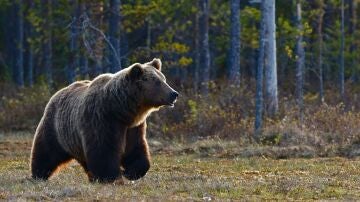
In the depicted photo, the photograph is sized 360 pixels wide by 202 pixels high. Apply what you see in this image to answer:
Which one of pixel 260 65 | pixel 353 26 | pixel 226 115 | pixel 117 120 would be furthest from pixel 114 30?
pixel 353 26

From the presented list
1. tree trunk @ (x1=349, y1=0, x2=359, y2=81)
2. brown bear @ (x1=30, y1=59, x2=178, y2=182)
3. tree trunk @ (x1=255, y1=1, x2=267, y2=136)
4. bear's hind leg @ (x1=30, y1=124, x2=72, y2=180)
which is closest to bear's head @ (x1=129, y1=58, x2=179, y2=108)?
brown bear @ (x1=30, y1=59, x2=178, y2=182)

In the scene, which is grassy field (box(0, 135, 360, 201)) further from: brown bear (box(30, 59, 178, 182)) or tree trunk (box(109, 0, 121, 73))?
tree trunk (box(109, 0, 121, 73))

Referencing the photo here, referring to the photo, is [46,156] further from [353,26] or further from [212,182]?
[353,26]

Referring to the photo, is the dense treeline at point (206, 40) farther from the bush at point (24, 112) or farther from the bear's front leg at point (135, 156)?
the bear's front leg at point (135, 156)

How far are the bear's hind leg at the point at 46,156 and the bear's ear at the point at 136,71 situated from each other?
1850mm

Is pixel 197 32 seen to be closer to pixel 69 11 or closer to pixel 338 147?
pixel 69 11

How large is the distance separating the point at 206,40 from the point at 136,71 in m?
20.0

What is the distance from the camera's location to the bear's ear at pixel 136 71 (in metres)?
12.3

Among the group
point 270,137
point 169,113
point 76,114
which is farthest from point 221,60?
point 76,114

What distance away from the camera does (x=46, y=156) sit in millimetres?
13484

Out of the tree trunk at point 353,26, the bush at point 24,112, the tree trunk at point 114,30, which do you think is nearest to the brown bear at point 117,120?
the tree trunk at point 114,30

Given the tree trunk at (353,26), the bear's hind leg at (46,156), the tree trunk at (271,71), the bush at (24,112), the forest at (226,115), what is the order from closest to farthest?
the forest at (226,115) < the bear's hind leg at (46,156) < the tree trunk at (271,71) < the bush at (24,112) < the tree trunk at (353,26)

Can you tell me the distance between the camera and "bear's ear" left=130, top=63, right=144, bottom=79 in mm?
12320

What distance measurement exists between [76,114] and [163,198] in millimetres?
2485
